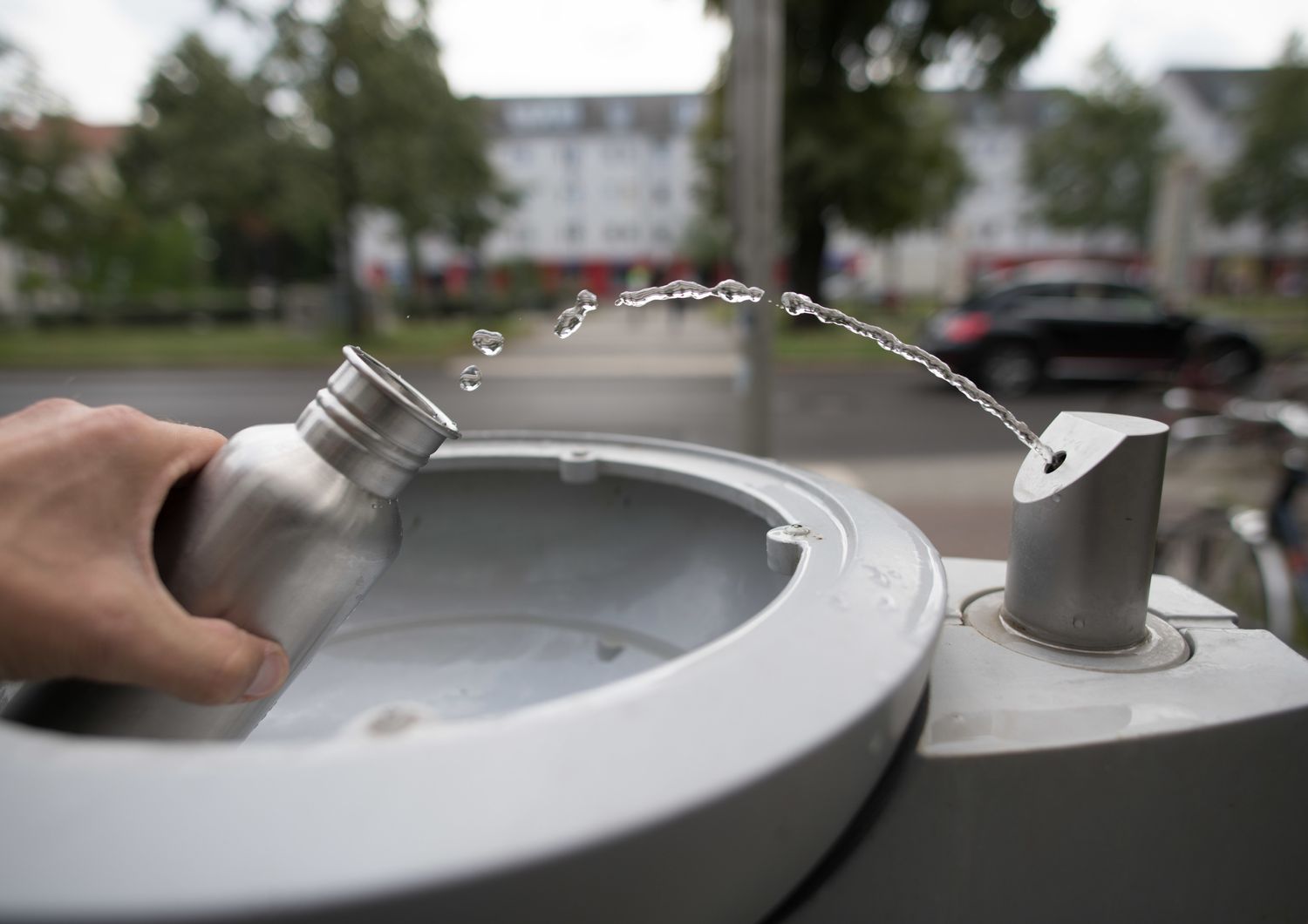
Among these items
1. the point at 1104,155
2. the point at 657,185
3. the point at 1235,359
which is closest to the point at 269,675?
the point at 1235,359

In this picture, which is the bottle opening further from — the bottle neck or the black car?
the black car

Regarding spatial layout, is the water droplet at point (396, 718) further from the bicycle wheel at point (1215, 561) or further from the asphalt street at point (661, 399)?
the asphalt street at point (661, 399)

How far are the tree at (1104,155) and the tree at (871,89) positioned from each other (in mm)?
23313

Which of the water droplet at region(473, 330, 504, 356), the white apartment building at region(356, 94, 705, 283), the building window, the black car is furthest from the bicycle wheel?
the building window

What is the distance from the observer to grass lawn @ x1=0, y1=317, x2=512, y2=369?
13.9 meters

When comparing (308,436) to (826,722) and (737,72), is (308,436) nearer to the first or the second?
(826,722)

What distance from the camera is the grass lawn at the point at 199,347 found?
13898mm

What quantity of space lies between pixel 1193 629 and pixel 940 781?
1.54 feet

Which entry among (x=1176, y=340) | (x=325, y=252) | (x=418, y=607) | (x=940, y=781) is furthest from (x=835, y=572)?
(x=325, y=252)

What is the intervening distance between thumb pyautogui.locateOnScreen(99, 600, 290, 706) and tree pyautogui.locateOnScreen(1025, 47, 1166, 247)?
41.1 meters

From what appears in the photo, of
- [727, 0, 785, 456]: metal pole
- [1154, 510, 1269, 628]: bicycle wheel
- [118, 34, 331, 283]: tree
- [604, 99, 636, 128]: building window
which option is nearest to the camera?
[1154, 510, 1269, 628]: bicycle wheel

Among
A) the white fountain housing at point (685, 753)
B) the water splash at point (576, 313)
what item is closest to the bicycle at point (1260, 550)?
the white fountain housing at point (685, 753)

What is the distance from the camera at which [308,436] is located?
77 cm

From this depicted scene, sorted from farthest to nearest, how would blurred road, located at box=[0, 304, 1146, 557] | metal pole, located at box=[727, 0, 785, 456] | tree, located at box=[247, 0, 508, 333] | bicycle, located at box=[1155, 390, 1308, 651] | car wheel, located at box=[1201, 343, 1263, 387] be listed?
tree, located at box=[247, 0, 508, 333] < car wheel, located at box=[1201, 343, 1263, 387] < blurred road, located at box=[0, 304, 1146, 557] < metal pole, located at box=[727, 0, 785, 456] < bicycle, located at box=[1155, 390, 1308, 651]
